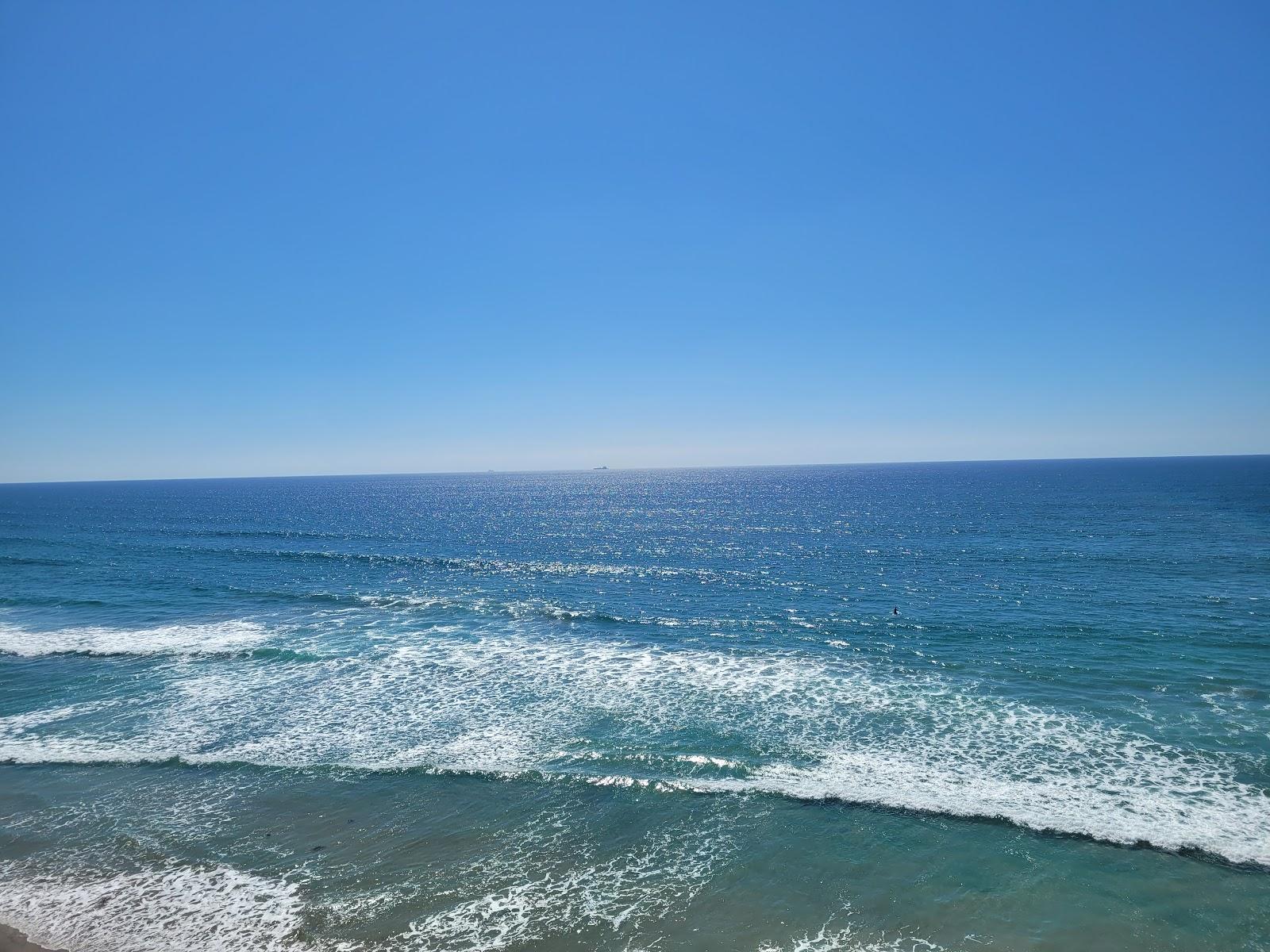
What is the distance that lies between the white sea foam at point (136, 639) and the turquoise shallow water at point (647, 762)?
357 millimetres

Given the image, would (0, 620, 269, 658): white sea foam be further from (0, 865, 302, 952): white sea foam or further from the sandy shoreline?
the sandy shoreline

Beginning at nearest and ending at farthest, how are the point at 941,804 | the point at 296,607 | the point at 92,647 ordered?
the point at 941,804 < the point at 92,647 < the point at 296,607

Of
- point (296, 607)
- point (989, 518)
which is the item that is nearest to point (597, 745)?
point (296, 607)

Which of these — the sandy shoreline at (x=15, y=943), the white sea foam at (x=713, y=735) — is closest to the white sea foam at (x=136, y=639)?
the white sea foam at (x=713, y=735)

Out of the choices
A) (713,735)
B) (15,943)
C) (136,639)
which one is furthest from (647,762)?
(136,639)

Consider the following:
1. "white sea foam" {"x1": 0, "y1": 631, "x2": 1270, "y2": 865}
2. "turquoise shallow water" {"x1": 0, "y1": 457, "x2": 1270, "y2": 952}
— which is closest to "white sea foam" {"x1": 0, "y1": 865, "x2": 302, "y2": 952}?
"turquoise shallow water" {"x1": 0, "y1": 457, "x2": 1270, "y2": 952}

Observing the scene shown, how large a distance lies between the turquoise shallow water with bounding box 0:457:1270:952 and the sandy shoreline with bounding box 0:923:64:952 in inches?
18.6

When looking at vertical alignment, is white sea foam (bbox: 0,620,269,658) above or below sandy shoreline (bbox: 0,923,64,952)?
above

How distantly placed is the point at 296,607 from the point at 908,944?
4524cm

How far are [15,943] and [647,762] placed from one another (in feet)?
56.0

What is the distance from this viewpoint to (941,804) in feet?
66.0

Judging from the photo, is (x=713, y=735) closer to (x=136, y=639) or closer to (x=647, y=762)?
(x=647, y=762)

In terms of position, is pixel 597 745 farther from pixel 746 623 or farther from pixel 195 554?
pixel 195 554

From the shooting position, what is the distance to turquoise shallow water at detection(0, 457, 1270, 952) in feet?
51.4
